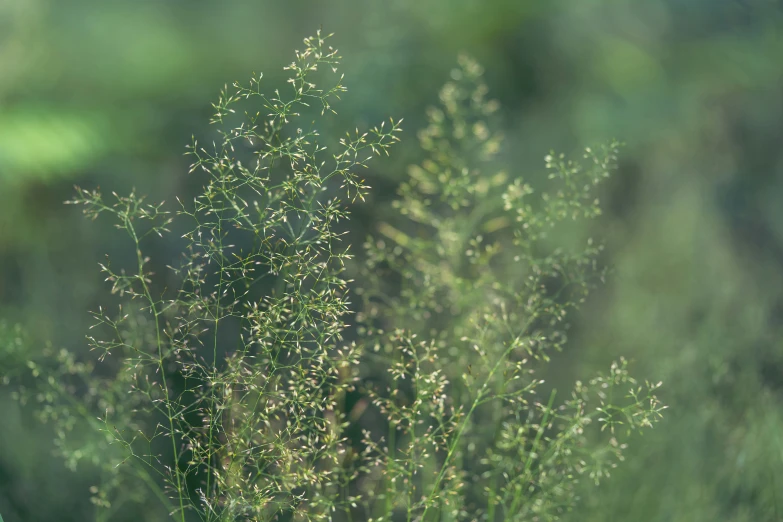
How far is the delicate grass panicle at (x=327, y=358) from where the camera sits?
131cm

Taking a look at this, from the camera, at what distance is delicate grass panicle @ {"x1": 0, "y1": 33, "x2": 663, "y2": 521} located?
1.31 metres

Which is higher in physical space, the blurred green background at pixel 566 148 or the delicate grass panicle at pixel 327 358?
the blurred green background at pixel 566 148

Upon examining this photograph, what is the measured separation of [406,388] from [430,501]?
131cm

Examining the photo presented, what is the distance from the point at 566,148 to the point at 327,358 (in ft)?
7.51

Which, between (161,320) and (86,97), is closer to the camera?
(161,320)

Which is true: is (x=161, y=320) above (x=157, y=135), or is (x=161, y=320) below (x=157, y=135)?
below

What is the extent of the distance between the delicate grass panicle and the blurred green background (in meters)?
0.13

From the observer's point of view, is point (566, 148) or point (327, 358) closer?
point (327, 358)

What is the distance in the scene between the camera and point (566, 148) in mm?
3387

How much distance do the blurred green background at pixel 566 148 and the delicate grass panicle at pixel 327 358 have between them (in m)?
0.13

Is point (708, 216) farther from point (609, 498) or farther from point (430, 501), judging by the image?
point (430, 501)

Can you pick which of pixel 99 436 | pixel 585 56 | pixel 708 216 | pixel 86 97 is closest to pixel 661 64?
pixel 585 56

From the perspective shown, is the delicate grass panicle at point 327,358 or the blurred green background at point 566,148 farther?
the blurred green background at point 566,148

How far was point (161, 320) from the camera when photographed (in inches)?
84.1
